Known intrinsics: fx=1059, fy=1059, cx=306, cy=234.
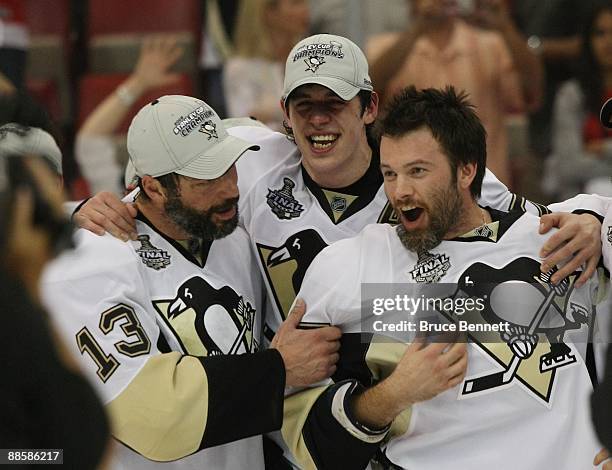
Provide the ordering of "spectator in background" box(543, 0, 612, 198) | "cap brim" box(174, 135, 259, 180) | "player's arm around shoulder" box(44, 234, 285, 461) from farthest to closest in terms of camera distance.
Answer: "spectator in background" box(543, 0, 612, 198) → "cap brim" box(174, 135, 259, 180) → "player's arm around shoulder" box(44, 234, 285, 461)

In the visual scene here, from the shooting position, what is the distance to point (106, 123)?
527 cm

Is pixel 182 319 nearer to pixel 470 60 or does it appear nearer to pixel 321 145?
pixel 321 145

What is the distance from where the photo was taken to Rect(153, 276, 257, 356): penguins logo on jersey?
2697 mm

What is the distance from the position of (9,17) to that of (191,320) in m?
3.26

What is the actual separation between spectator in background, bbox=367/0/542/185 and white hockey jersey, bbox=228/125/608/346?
6.25ft

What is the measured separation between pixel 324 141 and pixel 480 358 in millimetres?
811

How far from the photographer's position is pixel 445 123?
2.70 metres

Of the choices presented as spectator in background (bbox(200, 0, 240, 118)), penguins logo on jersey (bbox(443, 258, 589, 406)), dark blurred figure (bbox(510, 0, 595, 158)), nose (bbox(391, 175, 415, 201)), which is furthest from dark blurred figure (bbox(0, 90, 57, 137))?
dark blurred figure (bbox(510, 0, 595, 158))

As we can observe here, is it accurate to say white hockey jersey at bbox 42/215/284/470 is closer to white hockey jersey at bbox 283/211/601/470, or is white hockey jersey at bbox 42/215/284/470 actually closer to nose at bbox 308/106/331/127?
white hockey jersey at bbox 283/211/601/470

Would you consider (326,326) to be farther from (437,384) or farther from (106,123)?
(106,123)

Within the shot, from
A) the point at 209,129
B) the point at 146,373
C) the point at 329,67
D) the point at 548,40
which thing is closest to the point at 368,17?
the point at 548,40

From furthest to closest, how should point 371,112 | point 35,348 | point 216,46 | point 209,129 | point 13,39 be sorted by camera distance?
point 216,46
point 13,39
point 371,112
point 209,129
point 35,348

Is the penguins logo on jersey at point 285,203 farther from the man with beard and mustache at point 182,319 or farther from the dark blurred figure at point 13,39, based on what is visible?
the dark blurred figure at point 13,39

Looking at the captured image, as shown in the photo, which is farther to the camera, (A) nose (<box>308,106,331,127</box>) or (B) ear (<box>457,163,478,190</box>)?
(A) nose (<box>308,106,331,127</box>)
